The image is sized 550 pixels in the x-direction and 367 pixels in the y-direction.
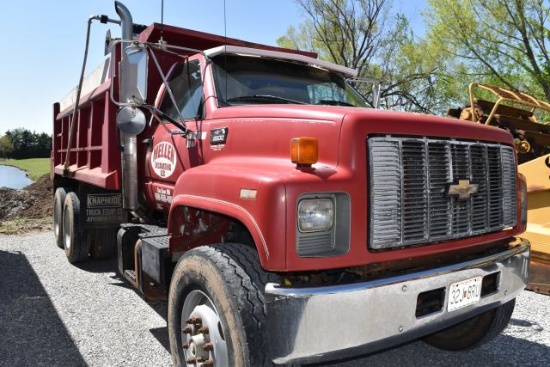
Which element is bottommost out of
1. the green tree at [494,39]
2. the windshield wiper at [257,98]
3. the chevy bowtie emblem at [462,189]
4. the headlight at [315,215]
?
the headlight at [315,215]

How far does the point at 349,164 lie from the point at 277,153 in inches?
20.5

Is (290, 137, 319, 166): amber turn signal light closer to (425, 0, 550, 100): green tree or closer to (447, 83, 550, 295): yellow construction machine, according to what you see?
(447, 83, 550, 295): yellow construction machine

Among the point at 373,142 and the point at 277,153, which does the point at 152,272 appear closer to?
the point at 277,153

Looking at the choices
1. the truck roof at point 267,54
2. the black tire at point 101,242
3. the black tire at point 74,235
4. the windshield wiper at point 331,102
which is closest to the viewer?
the truck roof at point 267,54

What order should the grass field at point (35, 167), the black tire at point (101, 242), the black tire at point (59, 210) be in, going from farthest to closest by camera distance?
the grass field at point (35, 167) → the black tire at point (59, 210) → the black tire at point (101, 242)

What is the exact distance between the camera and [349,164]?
231 centimetres

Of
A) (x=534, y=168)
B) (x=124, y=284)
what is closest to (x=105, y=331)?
(x=124, y=284)

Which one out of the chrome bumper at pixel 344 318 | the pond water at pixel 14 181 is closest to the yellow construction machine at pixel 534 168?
the chrome bumper at pixel 344 318

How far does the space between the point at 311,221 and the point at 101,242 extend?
4.79 meters

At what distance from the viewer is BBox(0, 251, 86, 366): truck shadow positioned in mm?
3514

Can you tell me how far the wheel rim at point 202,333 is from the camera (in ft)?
8.46

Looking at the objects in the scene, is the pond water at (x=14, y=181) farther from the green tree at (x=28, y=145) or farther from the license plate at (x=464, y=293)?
the green tree at (x=28, y=145)

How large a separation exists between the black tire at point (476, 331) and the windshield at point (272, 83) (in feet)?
6.48

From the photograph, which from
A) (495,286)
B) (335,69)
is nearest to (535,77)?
(335,69)
